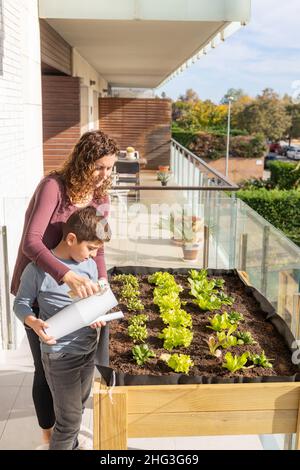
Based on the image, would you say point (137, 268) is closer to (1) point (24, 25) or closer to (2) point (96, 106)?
(1) point (24, 25)

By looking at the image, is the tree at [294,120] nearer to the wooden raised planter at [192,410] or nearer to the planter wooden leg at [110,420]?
the wooden raised planter at [192,410]

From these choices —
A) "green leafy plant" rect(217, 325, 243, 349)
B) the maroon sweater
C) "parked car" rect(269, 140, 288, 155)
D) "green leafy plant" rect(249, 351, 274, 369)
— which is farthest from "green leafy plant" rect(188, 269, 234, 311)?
"parked car" rect(269, 140, 288, 155)

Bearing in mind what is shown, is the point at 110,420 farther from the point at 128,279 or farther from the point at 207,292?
the point at 128,279

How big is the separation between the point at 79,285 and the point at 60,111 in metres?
5.98

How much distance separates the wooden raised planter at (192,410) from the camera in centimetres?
206

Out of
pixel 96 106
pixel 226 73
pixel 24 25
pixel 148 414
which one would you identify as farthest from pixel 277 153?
pixel 148 414

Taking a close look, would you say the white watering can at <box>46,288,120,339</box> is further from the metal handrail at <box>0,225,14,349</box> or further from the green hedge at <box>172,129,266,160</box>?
the green hedge at <box>172,129,266,160</box>

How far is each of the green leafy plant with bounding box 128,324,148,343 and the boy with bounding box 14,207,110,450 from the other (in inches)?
9.6

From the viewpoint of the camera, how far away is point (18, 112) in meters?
4.51

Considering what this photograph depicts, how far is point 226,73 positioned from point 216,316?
2137 inches

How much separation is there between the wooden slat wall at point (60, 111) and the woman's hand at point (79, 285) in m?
5.54

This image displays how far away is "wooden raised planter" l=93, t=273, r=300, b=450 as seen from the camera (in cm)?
206

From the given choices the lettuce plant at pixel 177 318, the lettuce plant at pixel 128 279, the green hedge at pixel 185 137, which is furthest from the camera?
the green hedge at pixel 185 137

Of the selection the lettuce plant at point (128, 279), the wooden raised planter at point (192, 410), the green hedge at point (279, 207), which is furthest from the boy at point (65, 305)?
the green hedge at point (279, 207)
